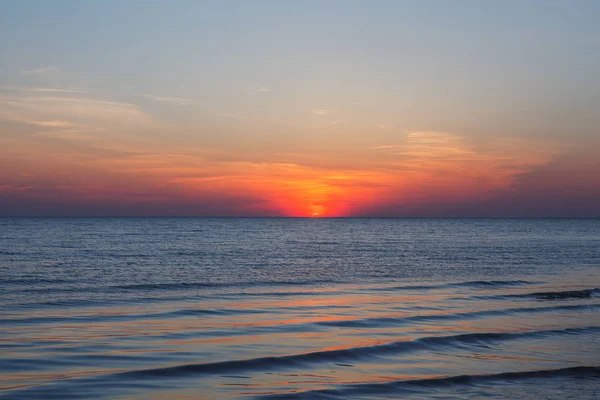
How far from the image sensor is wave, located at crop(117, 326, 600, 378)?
1335cm

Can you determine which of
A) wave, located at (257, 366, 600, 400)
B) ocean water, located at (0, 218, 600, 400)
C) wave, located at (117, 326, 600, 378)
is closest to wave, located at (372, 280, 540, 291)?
ocean water, located at (0, 218, 600, 400)

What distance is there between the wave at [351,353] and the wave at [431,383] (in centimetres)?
226

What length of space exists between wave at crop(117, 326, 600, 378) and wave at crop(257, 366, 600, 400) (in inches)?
88.9

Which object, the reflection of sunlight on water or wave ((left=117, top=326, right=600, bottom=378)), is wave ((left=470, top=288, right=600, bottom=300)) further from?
wave ((left=117, top=326, right=600, bottom=378))

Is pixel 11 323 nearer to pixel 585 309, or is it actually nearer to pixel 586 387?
pixel 586 387

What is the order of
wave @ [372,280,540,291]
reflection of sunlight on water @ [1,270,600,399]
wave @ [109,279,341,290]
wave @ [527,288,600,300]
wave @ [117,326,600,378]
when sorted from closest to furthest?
reflection of sunlight on water @ [1,270,600,399] < wave @ [117,326,600,378] < wave @ [527,288,600,300] < wave @ [109,279,341,290] < wave @ [372,280,540,291]

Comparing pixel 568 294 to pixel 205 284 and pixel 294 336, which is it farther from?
pixel 205 284

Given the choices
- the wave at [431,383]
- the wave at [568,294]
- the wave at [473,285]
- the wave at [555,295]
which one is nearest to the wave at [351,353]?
the wave at [431,383]

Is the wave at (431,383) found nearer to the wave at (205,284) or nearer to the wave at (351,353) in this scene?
the wave at (351,353)

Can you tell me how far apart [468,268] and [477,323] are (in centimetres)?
2305

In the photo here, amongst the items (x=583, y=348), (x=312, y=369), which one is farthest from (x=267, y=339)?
(x=583, y=348)

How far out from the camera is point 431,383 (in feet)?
41.5

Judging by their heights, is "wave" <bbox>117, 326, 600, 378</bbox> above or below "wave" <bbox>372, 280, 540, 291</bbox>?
above

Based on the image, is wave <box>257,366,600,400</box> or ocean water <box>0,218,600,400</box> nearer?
wave <box>257,366,600,400</box>
